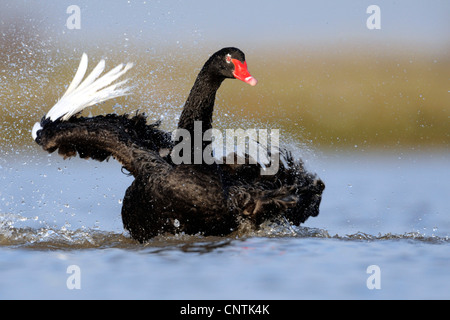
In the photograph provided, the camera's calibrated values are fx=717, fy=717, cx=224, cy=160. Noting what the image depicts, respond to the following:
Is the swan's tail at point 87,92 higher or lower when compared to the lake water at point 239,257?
higher

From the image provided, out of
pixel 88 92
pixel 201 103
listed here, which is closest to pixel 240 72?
pixel 201 103

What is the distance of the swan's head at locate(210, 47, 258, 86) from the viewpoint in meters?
6.52

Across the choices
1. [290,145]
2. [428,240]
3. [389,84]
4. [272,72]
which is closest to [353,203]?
[290,145]

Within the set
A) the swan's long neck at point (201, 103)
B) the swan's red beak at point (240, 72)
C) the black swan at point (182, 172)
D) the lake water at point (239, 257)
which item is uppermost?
the swan's red beak at point (240, 72)

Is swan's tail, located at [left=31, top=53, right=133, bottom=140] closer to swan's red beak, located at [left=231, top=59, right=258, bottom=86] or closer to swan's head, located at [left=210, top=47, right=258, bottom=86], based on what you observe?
swan's head, located at [left=210, top=47, right=258, bottom=86]

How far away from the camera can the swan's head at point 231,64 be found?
6520 millimetres

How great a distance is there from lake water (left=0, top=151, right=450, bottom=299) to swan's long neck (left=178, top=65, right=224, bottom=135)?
3.59ft

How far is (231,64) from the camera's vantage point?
6.57 meters

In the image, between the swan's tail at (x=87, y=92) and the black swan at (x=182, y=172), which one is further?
the swan's tail at (x=87, y=92)

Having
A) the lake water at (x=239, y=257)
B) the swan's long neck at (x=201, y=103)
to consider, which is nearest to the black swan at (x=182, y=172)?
the swan's long neck at (x=201, y=103)

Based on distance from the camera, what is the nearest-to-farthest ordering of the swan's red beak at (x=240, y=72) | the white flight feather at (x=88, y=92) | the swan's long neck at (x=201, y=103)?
the swan's red beak at (x=240, y=72)
the swan's long neck at (x=201, y=103)
the white flight feather at (x=88, y=92)

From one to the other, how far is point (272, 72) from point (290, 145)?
13.2 m

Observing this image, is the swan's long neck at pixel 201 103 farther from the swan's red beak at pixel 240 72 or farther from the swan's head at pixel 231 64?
the swan's red beak at pixel 240 72

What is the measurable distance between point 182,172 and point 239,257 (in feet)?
2.91
